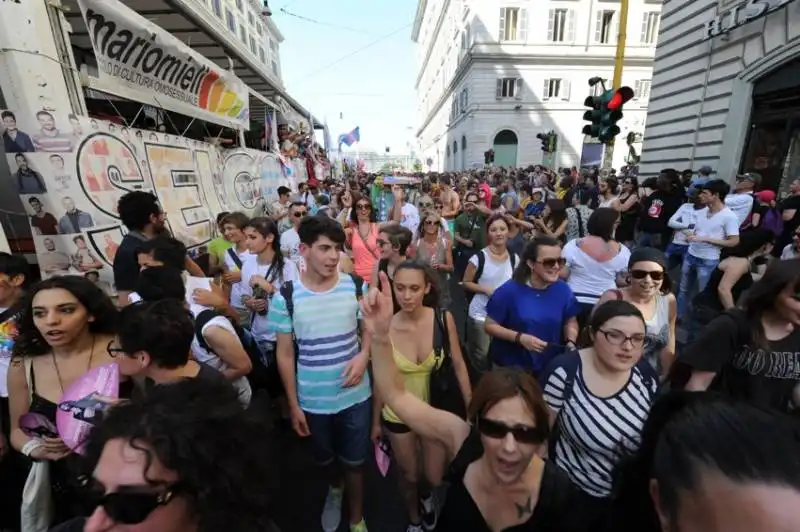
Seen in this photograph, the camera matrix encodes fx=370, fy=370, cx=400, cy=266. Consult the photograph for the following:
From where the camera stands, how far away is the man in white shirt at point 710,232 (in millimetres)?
4891

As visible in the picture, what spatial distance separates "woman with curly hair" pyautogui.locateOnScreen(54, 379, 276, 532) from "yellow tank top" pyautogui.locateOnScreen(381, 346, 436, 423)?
1.14 metres

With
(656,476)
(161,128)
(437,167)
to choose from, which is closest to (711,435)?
(656,476)

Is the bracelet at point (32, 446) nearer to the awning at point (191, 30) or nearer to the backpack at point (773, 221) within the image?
the awning at point (191, 30)

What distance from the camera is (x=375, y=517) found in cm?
Answer: 268

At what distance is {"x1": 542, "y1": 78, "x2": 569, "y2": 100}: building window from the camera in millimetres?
35469

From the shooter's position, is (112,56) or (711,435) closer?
(711,435)

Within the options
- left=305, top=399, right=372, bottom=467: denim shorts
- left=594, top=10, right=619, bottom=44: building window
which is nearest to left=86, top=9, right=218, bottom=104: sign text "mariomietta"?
left=305, top=399, right=372, bottom=467: denim shorts

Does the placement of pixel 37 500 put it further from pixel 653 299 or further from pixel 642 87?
pixel 642 87

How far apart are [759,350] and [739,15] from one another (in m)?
12.4

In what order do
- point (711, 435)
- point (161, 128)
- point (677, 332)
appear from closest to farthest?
point (711, 435) < point (677, 332) < point (161, 128)

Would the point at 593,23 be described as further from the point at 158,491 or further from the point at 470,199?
the point at 158,491

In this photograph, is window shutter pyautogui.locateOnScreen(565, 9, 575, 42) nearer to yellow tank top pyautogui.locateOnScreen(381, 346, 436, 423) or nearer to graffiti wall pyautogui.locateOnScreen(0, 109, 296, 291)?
graffiti wall pyautogui.locateOnScreen(0, 109, 296, 291)

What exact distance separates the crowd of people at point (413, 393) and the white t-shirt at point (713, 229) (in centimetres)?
149

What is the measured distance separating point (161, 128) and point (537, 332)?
7784 mm
